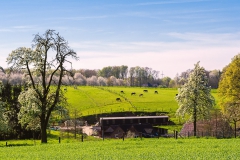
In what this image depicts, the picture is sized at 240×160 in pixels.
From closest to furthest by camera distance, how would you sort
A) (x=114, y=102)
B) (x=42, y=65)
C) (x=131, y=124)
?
(x=42, y=65) → (x=131, y=124) → (x=114, y=102)

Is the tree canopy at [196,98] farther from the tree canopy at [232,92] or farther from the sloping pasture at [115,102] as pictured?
the sloping pasture at [115,102]

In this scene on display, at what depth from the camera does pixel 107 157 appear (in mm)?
24859

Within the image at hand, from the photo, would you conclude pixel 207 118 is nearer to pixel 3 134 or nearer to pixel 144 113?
pixel 3 134

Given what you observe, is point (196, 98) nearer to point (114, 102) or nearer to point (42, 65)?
point (42, 65)

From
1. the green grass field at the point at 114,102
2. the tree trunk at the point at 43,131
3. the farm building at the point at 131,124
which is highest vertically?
the green grass field at the point at 114,102

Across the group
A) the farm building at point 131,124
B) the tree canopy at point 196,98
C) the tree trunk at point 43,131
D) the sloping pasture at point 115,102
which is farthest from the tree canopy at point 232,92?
the sloping pasture at point 115,102

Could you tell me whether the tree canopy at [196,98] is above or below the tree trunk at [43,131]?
above

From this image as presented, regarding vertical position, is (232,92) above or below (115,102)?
above

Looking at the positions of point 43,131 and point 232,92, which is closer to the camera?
point 43,131

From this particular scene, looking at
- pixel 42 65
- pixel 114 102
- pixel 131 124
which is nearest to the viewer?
pixel 42 65

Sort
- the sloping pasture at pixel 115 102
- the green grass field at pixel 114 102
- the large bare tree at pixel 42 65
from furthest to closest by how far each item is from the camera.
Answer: the sloping pasture at pixel 115 102 → the green grass field at pixel 114 102 → the large bare tree at pixel 42 65

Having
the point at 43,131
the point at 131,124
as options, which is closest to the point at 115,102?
the point at 131,124

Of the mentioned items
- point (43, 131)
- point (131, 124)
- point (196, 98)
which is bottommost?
point (131, 124)

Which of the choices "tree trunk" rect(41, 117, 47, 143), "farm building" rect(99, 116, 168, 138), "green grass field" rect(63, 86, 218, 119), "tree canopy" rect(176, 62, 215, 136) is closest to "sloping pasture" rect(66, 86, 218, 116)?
"green grass field" rect(63, 86, 218, 119)
